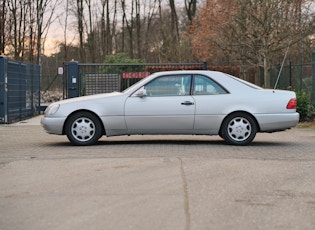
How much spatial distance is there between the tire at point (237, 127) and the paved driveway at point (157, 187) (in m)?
0.19

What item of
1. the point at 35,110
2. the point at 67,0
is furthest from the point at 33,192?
the point at 67,0

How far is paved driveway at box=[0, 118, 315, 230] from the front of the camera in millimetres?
5230

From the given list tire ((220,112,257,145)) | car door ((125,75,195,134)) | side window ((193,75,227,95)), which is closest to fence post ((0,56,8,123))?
car door ((125,75,195,134))

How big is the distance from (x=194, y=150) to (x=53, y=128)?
8.92ft

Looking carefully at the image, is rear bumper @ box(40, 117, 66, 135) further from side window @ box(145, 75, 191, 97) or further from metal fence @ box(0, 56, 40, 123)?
metal fence @ box(0, 56, 40, 123)

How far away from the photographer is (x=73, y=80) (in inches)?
794

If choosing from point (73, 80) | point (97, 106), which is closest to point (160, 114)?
point (97, 106)

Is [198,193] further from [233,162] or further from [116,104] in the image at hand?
[116,104]

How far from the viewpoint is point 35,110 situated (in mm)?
22219

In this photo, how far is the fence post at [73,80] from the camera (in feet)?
65.8

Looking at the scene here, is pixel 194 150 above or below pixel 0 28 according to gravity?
below

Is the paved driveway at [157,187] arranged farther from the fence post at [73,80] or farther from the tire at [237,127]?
the fence post at [73,80]

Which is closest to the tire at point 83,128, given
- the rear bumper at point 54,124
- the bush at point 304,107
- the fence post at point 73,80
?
the rear bumper at point 54,124

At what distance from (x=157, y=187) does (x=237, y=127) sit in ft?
13.6
